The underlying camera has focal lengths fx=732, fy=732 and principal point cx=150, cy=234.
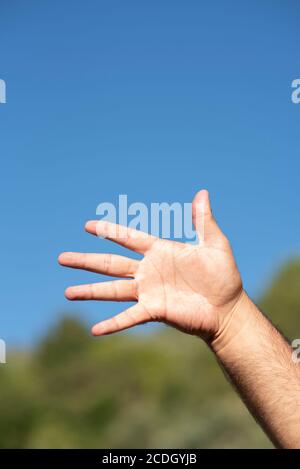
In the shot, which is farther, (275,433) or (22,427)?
(22,427)

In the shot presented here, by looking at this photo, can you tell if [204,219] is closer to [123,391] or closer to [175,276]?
[175,276]

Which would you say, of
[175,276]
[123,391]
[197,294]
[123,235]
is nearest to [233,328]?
[197,294]

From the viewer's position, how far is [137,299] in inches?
188

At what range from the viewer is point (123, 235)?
15.9 ft

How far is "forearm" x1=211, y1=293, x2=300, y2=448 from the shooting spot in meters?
4.31

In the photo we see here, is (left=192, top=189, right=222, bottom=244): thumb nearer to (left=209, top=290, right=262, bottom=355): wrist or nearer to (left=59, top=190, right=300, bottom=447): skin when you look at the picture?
(left=59, top=190, right=300, bottom=447): skin

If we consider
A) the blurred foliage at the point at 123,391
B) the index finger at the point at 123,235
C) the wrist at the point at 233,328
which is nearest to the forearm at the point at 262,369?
the wrist at the point at 233,328

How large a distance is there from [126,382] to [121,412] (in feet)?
27.6

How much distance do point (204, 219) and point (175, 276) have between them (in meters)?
0.42

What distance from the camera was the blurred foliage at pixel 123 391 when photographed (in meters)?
46.4

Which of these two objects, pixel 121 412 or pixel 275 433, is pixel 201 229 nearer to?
pixel 275 433

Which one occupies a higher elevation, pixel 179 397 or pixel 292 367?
pixel 292 367
